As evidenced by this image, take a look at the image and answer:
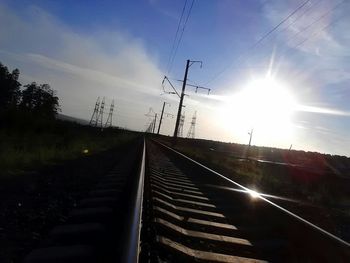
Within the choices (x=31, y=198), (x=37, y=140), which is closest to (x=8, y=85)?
(x=37, y=140)

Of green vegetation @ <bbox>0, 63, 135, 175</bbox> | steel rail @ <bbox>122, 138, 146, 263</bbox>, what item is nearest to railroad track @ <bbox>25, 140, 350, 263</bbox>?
steel rail @ <bbox>122, 138, 146, 263</bbox>

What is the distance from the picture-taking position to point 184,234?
573 cm

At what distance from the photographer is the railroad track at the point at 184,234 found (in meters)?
4.38

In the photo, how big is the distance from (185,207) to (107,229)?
8.77ft

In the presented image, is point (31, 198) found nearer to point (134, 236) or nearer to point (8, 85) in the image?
point (134, 236)

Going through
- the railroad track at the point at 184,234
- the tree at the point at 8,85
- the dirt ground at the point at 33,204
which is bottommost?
the dirt ground at the point at 33,204

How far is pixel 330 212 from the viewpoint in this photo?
1026 centimetres

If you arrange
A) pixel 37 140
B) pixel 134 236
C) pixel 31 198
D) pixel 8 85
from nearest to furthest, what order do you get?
pixel 134 236, pixel 31 198, pixel 37 140, pixel 8 85

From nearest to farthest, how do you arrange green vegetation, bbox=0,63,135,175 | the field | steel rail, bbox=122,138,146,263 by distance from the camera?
1. steel rail, bbox=122,138,146,263
2. the field
3. green vegetation, bbox=0,63,135,175

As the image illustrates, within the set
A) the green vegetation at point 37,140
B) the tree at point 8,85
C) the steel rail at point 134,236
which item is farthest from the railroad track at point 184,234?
the tree at point 8,85

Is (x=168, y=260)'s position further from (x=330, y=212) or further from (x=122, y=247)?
(x=330, y=212)

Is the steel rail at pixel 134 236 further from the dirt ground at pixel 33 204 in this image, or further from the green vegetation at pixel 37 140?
the green vegetation at pixel 37 140

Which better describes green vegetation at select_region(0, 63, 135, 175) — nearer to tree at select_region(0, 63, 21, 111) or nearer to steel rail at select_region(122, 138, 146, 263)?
steel rail at select_region(122, 138, 146, 263)

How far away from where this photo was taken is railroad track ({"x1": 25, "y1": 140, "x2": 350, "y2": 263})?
14.4 feet
